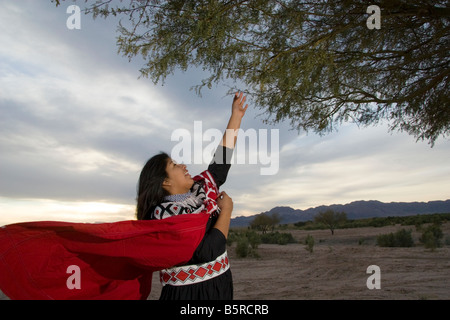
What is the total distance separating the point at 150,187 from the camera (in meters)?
2.65

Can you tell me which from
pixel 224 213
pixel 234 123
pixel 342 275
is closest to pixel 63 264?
pixel 224 213

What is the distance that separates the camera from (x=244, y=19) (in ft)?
18.3

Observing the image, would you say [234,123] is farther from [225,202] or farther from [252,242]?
[252,242]

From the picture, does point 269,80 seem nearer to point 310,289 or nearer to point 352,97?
point 352,97

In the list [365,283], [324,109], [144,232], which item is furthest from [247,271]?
[144,232]

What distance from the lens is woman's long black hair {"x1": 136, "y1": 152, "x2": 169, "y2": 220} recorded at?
2646mm

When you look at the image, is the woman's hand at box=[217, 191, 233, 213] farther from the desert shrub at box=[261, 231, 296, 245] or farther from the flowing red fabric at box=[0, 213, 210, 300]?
the desert shrub at box=[261, 231, 296, 245]

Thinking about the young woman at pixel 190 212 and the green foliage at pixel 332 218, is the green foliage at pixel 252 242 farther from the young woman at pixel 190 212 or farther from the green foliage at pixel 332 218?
the green foliage at pixel 332 218

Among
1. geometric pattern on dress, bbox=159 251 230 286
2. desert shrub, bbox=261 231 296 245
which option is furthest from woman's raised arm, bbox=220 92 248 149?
desert shrub, bbox=261 231 296 245

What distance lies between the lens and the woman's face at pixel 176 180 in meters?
2.72

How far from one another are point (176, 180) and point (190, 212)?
26 centimetres

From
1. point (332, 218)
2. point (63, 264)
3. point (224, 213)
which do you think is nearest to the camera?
point (224, 213)

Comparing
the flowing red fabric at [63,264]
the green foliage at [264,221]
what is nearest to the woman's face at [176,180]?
the flowing red fabric at [63,264]
